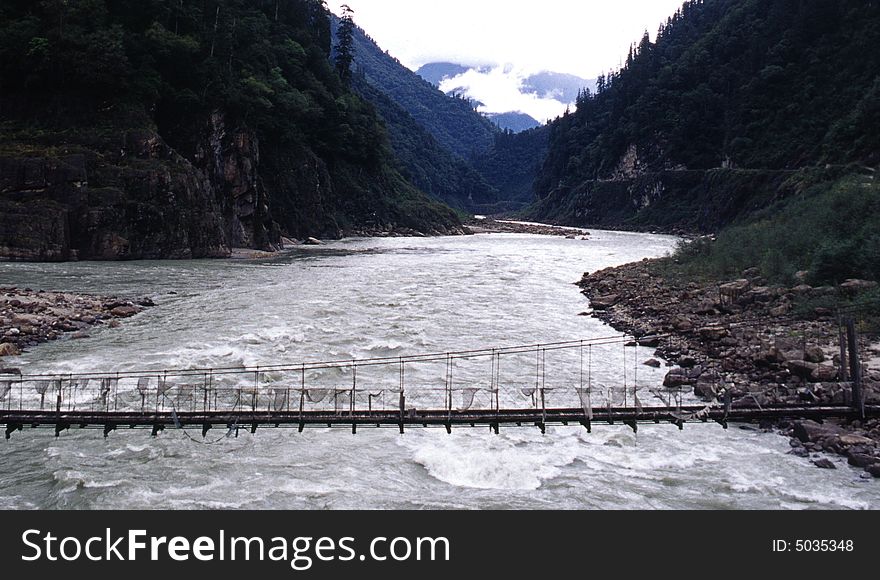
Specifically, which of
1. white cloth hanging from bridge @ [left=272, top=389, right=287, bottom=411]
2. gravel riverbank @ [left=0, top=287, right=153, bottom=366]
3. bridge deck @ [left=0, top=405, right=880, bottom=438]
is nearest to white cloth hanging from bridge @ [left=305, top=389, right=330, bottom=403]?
white cloth hanging from bridge @ [left=272, top=389, right=287, bottom=411]

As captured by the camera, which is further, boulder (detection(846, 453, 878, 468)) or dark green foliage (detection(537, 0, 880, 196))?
dark green foliage (detection(537, 0, 880, 196))

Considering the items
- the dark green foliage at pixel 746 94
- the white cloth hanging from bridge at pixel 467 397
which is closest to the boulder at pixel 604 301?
the white cloth hanging from bridge at pixel 467 397

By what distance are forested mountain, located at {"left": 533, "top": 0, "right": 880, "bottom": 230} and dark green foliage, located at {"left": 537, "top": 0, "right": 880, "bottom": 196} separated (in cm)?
17

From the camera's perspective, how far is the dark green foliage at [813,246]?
2058 cm

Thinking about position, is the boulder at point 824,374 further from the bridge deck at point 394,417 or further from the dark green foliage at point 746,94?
the dark green foliage at point 746,94

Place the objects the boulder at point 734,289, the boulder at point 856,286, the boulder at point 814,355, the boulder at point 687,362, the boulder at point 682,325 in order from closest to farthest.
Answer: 1. the boulder at point 814,355
2. the boulder at point 687,362
3. the boulder at point 856,286
4. the boulder at point 682,325
5. the boulder at point 734,289

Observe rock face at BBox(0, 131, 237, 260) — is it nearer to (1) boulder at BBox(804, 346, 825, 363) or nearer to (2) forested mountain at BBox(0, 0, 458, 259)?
(2) forested mountain at BBox(0, 0, 458, 259)

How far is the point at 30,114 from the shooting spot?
3766cm

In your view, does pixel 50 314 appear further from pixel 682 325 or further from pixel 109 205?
pixel 682 325

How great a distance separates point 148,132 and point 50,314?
22.8m

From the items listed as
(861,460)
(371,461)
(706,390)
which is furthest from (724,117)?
(371,461)

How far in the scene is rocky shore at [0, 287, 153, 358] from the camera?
17906 millimetres

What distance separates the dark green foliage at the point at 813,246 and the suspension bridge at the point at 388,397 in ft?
26.0
